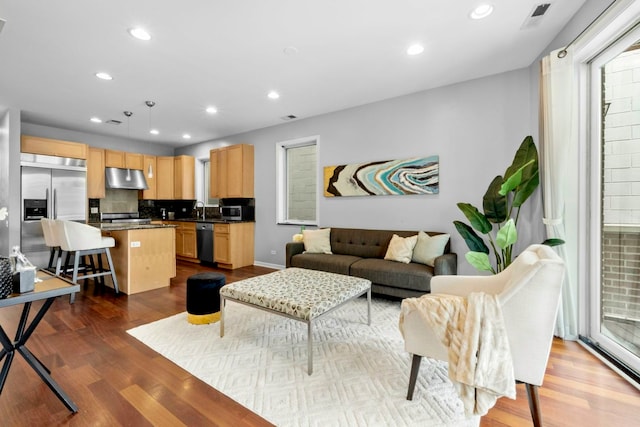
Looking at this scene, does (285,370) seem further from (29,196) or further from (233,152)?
(29,196)

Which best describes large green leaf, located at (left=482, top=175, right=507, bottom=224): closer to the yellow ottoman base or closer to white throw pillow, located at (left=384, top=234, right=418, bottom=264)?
white throw pillow, located at (left=384, top=234, right=418, bottom=264)

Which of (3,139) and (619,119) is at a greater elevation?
(3,139)

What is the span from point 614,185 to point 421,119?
7.10ft

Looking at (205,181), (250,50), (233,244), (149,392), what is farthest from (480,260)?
(205,181)

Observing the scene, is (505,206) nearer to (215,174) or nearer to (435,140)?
(435,140)

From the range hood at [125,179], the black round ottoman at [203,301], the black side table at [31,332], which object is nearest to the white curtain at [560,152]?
the black round ottoman at [203,301]

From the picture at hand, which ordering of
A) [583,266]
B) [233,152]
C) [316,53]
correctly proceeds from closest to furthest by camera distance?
[583,266], [316,53], [233,152]

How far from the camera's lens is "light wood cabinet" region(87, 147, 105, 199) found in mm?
5652

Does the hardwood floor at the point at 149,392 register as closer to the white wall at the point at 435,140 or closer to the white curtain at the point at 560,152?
the white curtain at the point at 560,152

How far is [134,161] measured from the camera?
20.7 ft

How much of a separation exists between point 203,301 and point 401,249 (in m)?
2.32

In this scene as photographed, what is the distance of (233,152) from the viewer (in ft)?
18.9

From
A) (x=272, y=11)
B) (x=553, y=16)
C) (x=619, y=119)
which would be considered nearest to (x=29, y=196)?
→ (x=272, y=11)

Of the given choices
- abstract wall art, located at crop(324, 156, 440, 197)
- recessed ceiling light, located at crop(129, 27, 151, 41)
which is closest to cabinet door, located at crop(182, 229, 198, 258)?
abstract wall art, located at crop(324, 156, 440, 197)
